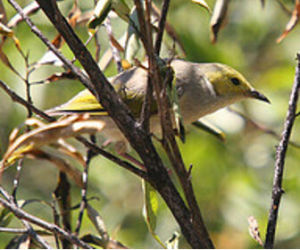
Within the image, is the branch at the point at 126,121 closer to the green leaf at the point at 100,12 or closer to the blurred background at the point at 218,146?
the green leaf at the point at 100,12

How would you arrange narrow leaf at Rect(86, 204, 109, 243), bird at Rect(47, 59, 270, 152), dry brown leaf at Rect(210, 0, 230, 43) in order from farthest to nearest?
1. bird at Rect(47, 59, 270, 152)
2. dry brown leaf at Rect(210, 0, 230, 43)
3. narrow leaf at Rect(86, 204, 109, 243)

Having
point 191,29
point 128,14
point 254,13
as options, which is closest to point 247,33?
point 254,13

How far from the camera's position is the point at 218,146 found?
415cm

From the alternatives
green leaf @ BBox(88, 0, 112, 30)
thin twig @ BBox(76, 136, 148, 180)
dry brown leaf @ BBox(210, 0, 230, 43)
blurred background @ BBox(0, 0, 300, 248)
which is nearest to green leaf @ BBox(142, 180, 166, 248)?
thin twig @ BBox(76, 136, 148, 180)

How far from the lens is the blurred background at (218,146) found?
3996 millimetres

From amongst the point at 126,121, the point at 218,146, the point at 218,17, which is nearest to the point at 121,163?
the point at 126,121

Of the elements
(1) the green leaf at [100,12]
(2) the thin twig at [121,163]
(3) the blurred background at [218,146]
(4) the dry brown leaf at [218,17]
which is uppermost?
(1) the green leaf at [100,12]

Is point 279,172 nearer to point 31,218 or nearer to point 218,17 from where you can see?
point 31,218

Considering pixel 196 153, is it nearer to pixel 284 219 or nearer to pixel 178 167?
pixel 284 219

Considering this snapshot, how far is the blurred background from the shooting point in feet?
13.1

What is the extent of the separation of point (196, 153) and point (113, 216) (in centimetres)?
89

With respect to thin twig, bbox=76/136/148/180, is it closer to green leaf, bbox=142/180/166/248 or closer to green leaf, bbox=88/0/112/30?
green leaf, bbox=142/180/166/248

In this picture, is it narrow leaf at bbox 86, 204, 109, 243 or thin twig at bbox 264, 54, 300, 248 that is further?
narrow leaf at bbox 86, 204, 109, 243

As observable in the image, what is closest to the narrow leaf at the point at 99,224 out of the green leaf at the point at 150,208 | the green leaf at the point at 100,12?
the green leaf at the point at 150,208
